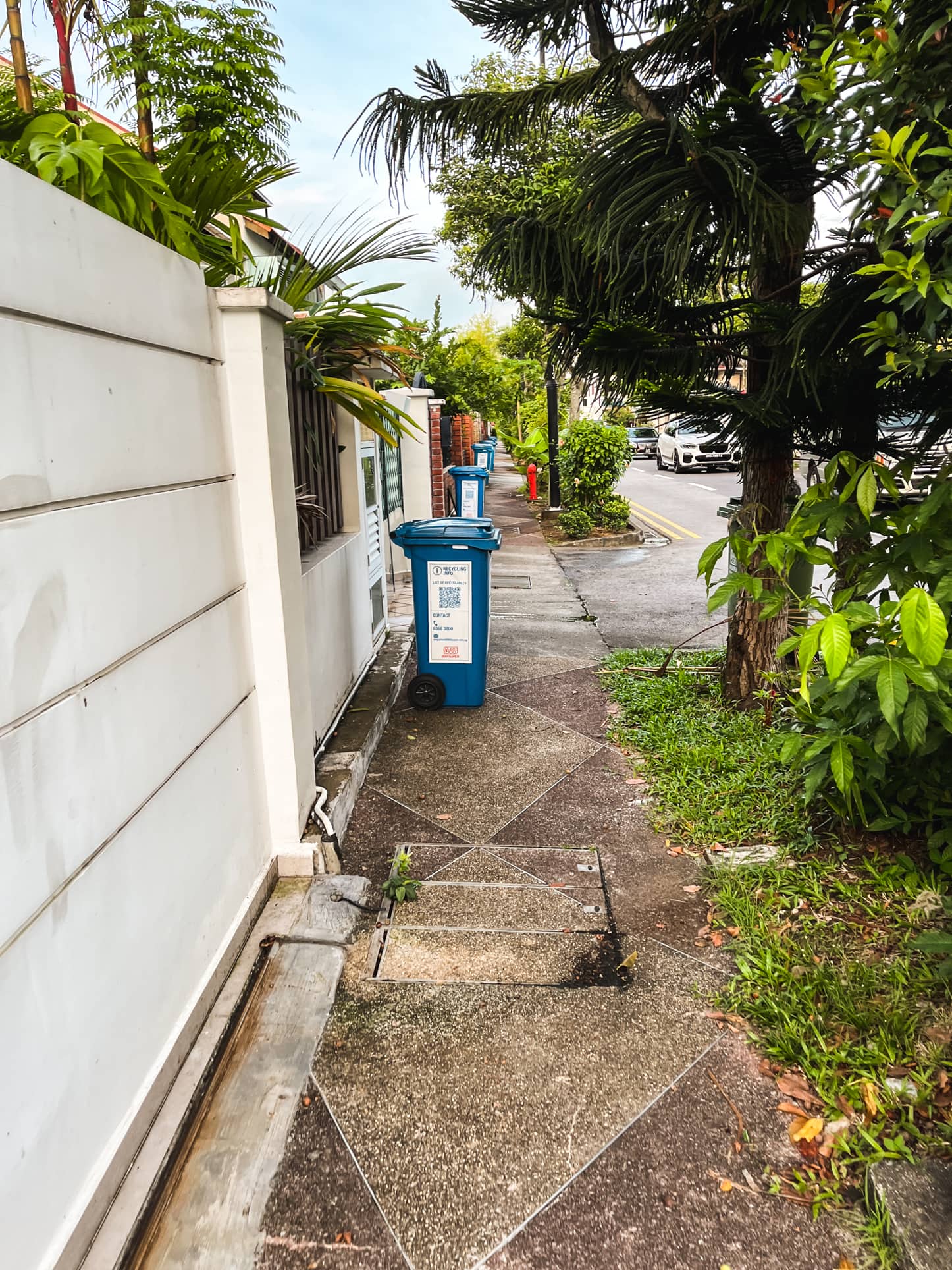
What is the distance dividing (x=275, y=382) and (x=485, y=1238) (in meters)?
2.80

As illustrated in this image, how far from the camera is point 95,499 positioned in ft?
6.39

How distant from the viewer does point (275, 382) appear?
10.5 feet

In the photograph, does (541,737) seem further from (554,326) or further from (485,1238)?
(485,1238)

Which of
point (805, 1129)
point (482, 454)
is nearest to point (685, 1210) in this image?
point (805, 1129)

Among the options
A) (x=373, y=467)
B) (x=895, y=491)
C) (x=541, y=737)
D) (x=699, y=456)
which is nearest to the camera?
(x=895, y=491)

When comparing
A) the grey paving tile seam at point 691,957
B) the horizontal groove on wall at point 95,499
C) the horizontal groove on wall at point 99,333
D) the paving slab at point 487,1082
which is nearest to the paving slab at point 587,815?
the grey paving tile seam at point 691,957

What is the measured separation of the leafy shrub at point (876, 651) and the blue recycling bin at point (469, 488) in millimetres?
9614

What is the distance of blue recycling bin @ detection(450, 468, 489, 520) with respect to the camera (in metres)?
12.8

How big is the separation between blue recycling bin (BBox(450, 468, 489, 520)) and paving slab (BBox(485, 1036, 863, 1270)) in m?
11.1

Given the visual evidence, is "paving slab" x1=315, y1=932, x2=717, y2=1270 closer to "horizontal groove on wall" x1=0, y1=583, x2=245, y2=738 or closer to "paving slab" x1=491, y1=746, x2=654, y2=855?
"paving slab" x1=491, y1=746, x2=654, y2=855

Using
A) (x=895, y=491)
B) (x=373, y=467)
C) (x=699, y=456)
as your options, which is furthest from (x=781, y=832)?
(x=699, y=456)

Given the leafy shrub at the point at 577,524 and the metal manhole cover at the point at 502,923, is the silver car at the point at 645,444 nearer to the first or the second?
the leafy shrub at the point at 577,524

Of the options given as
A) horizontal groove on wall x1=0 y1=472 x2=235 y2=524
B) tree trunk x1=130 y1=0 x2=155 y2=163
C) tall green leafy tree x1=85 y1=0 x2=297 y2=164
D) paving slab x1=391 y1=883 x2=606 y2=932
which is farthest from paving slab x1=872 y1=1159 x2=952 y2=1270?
tall green leafy tree x1=85 y1=0 x2=297 y2=164

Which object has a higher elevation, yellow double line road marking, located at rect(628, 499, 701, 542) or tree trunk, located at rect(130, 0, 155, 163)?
tree trunk, located at rect(130, 0, 155, 163)
